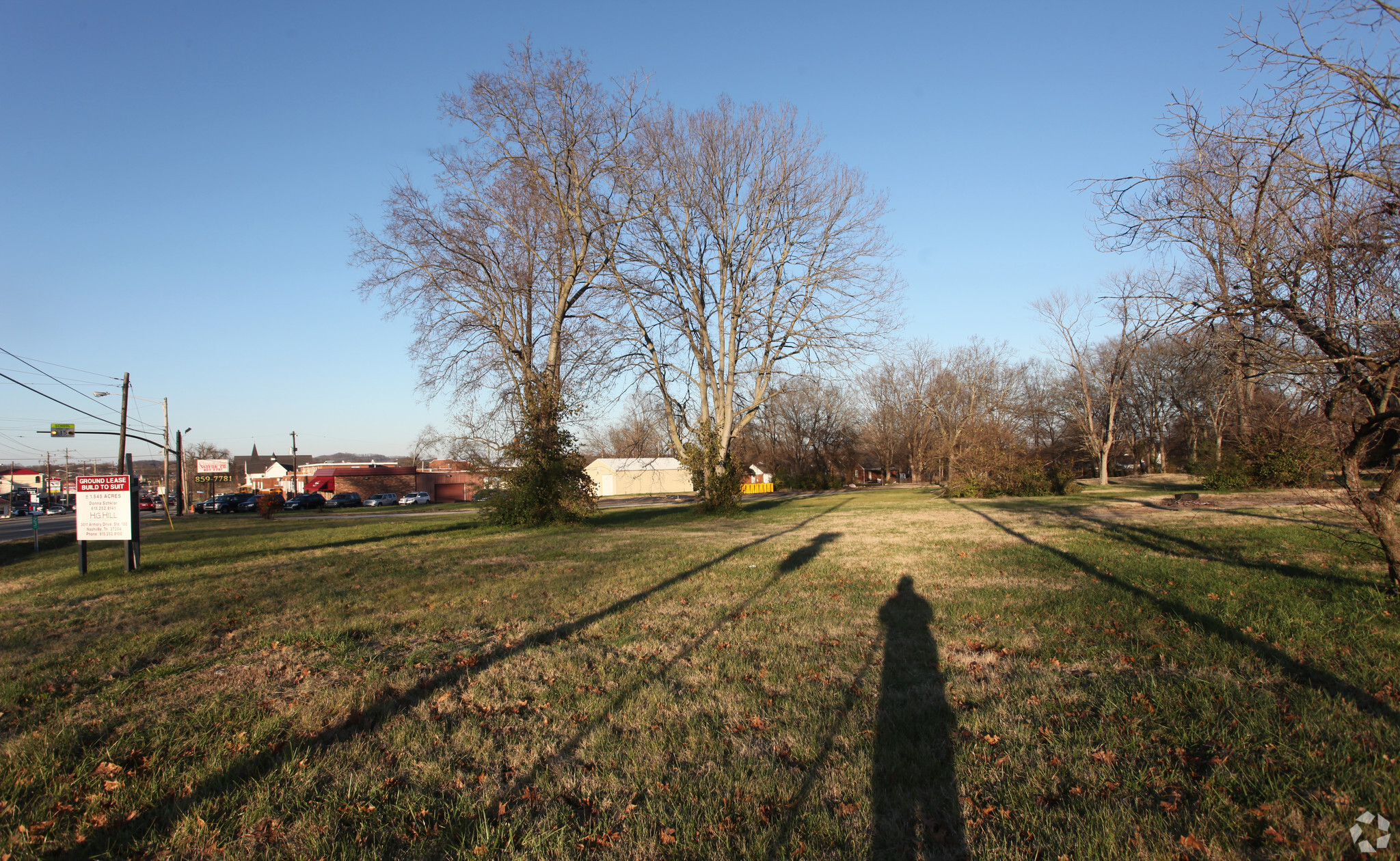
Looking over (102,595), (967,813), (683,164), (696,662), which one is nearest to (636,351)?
(683,164)

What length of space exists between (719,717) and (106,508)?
14189 millimetres

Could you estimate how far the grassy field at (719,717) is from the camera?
3.45 meters

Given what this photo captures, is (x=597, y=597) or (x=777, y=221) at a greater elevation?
(x=777, y=221)

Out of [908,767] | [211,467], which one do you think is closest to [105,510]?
[908,767]

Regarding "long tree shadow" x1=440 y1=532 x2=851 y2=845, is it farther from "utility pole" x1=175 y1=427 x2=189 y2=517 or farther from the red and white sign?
"utility pole" x1=175 y1=427 x2=189 y2=517

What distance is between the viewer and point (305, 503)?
53.4 metres

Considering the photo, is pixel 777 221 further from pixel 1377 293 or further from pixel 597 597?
pixel 1377 293

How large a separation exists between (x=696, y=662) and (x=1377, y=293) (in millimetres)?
6672

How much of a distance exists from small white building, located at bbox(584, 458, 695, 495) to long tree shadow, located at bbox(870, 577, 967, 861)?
66.9m

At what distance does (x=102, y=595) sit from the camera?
10594 millimetres

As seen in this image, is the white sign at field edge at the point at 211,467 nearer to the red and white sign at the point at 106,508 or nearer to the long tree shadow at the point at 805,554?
the red and white sign at the point at 106,508

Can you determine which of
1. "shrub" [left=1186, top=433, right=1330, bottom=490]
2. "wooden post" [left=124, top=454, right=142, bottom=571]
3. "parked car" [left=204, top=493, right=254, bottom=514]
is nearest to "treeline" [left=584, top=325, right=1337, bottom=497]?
"shrub" [left=1186, top=433, right=1330, bottom=490]

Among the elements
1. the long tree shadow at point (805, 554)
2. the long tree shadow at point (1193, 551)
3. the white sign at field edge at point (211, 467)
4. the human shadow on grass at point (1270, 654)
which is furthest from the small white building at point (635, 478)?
the human shadow on grass at point (1270, 654)

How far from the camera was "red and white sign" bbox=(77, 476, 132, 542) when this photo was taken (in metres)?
13.0
